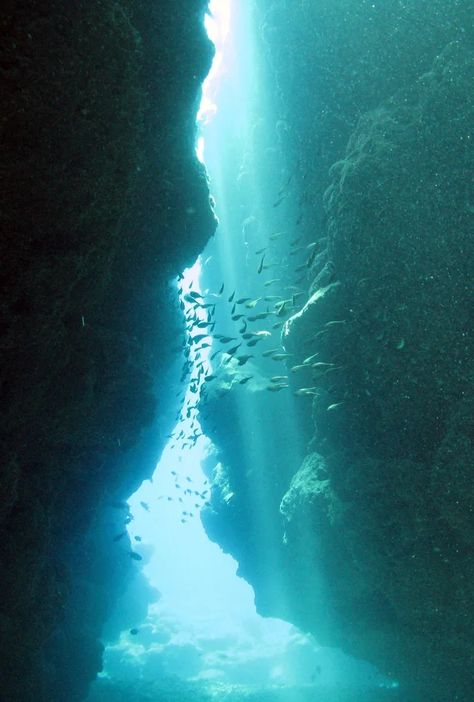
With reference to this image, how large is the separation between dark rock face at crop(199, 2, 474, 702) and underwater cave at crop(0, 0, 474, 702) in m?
0.06

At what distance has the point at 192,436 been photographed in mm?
15516

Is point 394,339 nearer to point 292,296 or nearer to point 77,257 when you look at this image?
A: point 292,296

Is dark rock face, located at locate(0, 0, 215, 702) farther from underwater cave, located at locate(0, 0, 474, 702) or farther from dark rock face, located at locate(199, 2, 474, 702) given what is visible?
dark rock face, located at locate(199, 2, 474, 702)

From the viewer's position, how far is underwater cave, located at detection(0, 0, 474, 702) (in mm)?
6164

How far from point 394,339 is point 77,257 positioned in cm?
796

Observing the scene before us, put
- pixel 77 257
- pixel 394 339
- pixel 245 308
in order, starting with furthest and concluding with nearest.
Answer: pixel 245 308, pixel 394 339, pixel 77 257

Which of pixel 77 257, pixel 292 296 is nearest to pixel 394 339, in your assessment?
pixel 292 296

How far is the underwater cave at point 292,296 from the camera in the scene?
6164 millimetres

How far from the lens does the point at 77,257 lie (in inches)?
275

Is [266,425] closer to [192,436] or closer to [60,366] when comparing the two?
[192,436]

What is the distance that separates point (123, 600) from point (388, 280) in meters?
32.5

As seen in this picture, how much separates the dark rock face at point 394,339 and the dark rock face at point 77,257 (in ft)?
15.0

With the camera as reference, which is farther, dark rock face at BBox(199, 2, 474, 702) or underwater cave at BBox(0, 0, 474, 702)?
dark rock face at BBox(199, 2, 474, 702)

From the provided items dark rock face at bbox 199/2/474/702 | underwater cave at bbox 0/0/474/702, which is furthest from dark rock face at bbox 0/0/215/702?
dark rock face at bbox 199/2/474/702
